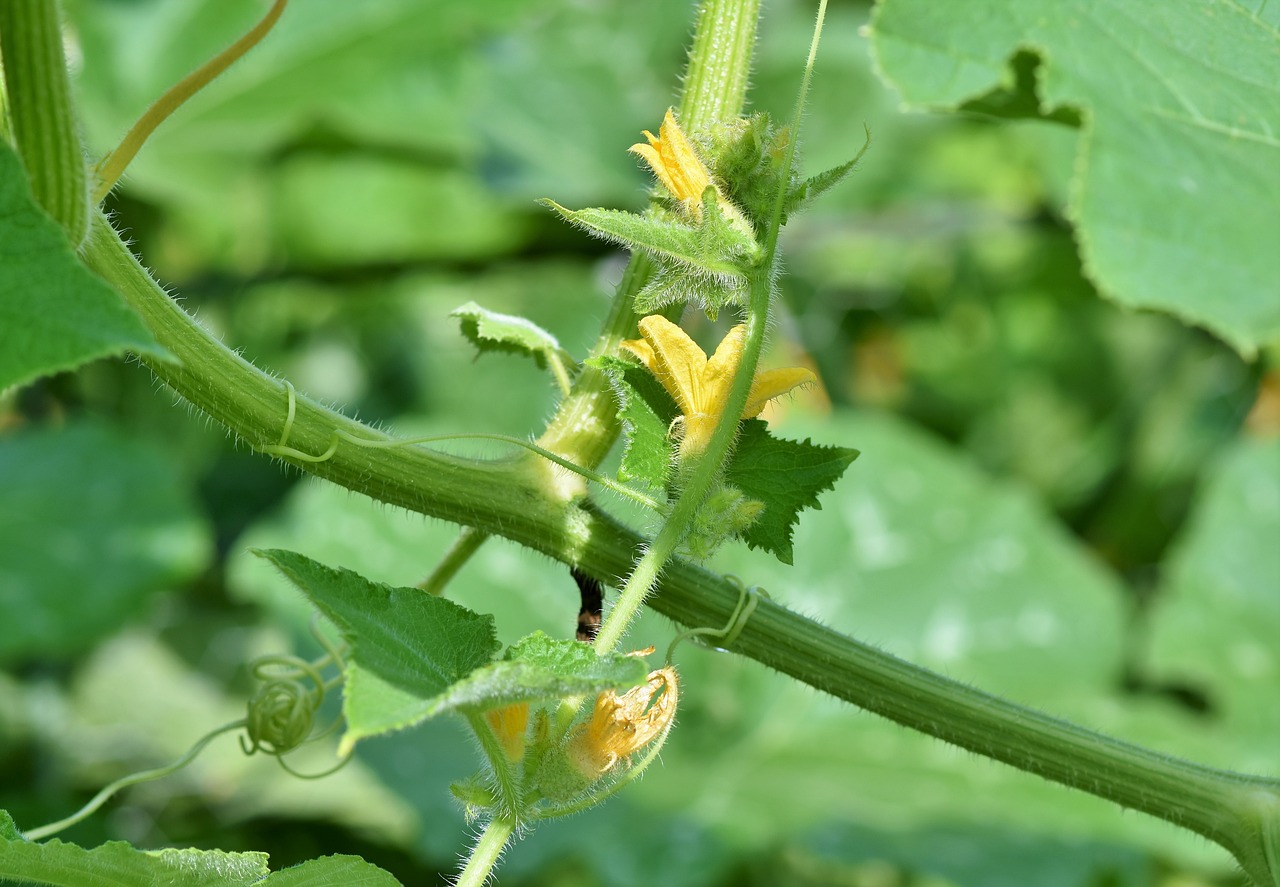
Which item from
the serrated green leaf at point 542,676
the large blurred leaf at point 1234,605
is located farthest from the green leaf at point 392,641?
the large blurred leaf at point 1234,605

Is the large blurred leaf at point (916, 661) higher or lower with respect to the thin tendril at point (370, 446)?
higher

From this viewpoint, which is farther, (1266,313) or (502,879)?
(502,879)

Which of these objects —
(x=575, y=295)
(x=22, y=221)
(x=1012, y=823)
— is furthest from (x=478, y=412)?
(x=22, y=221)

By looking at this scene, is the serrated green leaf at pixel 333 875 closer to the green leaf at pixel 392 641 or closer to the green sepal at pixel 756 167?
the green leaf at pixel 392 641

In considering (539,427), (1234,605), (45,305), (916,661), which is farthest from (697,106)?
(539,427)

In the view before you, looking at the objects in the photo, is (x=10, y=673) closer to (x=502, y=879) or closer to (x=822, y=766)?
(x=502, y=879)

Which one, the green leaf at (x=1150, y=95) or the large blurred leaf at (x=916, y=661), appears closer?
the green leaf at (x=1150, y=95)

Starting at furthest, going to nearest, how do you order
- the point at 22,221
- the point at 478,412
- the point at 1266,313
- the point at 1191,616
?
the point at 478,412 → the point at 1191,616 → the point at 1266,313 → the point at 22,221

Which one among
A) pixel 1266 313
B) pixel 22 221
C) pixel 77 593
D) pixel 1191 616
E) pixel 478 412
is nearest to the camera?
pixel 22 221

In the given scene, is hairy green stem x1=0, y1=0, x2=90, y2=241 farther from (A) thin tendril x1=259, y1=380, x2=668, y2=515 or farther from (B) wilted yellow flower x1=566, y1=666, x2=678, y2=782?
(B) wilted yellow flower x1=566, y1=666, x2=678, y2=782
